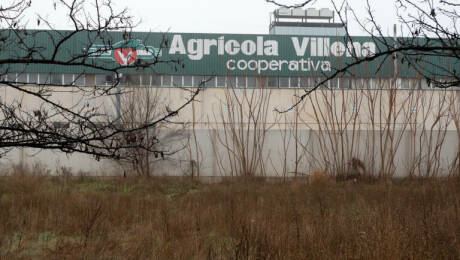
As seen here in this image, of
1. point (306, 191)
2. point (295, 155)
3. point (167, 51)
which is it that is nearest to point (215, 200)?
point (306, 191)

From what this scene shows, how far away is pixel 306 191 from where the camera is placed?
406 inches

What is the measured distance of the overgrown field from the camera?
152 inches

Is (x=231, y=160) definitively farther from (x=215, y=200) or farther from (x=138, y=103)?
(x=215, y=200)

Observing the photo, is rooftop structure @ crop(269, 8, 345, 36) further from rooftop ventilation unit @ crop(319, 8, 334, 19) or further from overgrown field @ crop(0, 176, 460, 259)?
overgrown field @ crop(0, 176, 460, 259)

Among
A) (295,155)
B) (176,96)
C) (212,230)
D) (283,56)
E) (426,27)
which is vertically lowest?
(212,230)

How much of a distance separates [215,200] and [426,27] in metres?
6.23

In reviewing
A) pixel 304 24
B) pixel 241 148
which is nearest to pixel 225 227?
pixel 241 148

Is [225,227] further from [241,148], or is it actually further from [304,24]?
[304,24]

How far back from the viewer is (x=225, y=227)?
598cm

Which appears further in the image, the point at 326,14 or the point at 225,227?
the point at 326,14

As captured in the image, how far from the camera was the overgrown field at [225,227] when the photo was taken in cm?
386

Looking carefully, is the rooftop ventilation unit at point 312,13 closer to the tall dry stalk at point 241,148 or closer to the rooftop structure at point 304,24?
the rooftop structure at point 304,24

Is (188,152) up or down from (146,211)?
up

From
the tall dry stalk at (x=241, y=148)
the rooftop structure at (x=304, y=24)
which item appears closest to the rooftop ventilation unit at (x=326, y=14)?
the rooftop structure at (x=304, y=24)
